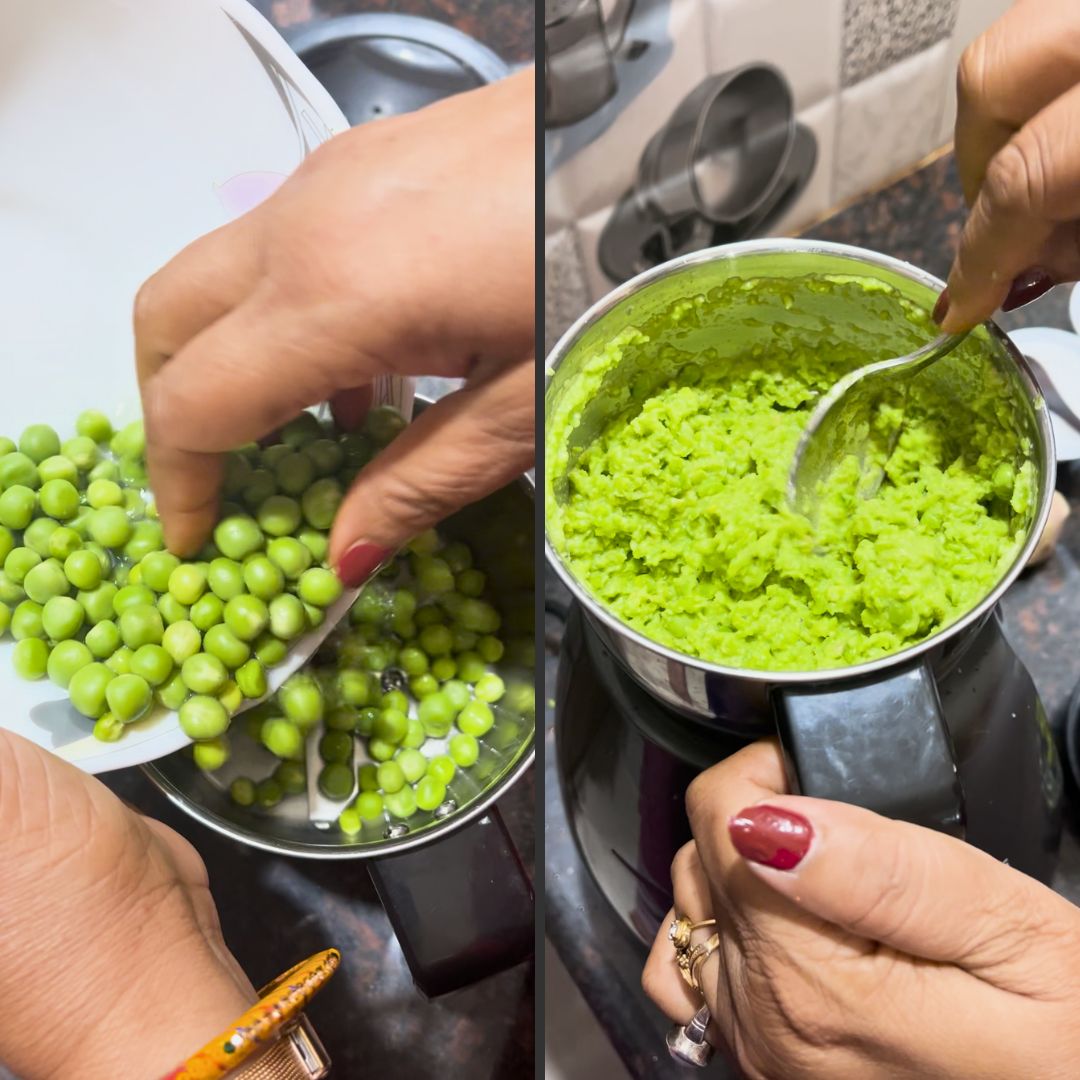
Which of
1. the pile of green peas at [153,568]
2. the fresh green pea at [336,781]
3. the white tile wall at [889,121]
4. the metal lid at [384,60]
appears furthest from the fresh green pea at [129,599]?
the white tile wall at [889,121]

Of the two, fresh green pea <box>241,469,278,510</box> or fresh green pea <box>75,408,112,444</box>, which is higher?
fresh green pea <box>75,408,112,444</box>

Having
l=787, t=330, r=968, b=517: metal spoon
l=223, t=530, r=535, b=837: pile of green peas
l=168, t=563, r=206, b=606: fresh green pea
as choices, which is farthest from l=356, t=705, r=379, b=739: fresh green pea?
l=787, t=330, r=968, b=517: metal spoon

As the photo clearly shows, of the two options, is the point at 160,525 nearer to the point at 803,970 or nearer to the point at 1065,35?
the point at 803,970

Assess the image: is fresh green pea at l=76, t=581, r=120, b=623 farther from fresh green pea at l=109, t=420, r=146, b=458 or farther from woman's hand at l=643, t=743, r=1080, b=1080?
woman's hand at l=643, t=743, r=1080, b=1080

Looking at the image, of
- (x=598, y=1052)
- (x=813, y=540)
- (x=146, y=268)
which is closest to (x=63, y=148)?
(x=146, y=268)

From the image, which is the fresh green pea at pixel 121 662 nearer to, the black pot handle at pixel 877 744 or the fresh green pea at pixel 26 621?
the fresh green pea at pixel 26 621

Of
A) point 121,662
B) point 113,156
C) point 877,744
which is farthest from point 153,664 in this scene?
point 877,744

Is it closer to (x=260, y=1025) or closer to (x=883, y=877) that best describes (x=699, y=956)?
(x=883, y=877)
